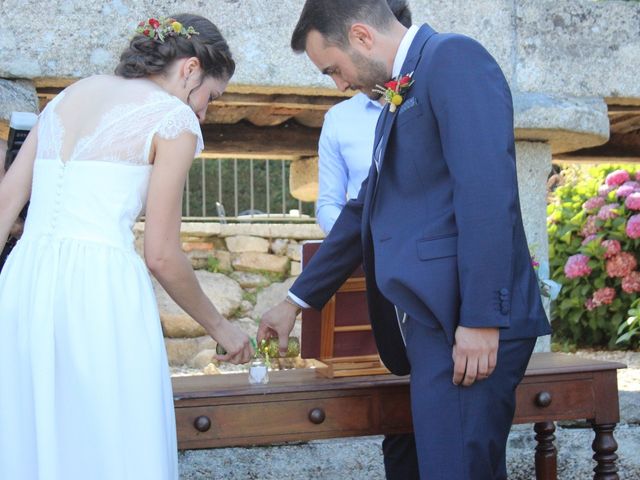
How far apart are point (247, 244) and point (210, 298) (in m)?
0.54

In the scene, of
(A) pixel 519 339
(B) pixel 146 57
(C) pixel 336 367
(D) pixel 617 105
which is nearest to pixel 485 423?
(A) pixel 519 339

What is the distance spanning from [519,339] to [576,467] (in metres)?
2.39

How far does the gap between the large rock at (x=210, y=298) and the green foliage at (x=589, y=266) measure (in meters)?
2.36

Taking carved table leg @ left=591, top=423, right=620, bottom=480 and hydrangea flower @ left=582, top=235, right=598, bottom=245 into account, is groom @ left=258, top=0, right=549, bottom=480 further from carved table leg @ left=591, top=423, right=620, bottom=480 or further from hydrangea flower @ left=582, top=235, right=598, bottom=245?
hydrangea flower @ left=582, top=235, right=598, bottom=245

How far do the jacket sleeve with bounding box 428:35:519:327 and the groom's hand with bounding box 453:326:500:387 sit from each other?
43 mm

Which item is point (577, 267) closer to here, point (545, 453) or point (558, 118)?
point (558, 118)

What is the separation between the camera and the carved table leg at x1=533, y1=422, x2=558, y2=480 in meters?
4.03

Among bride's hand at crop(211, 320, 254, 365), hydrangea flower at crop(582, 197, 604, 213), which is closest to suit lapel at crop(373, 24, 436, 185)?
Result: bride's hand at crop(211, 320, 254, 365)

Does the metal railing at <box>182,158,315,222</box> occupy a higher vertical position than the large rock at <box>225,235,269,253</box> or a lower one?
higher

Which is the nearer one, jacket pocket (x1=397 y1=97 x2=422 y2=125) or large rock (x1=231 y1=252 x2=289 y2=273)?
jacket pocket (x1=397 y1=97 x2=422 y2=125)

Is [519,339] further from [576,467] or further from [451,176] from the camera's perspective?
[576,467]

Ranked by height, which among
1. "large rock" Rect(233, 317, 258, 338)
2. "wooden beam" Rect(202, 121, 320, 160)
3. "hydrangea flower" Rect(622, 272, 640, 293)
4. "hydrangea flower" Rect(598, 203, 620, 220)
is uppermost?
"wooden beam" Rect(202, 121, 320, 160)

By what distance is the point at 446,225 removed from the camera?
2.49m

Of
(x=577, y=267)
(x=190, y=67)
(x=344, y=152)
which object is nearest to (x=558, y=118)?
(x=344, y=152)
